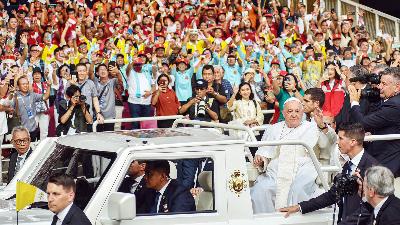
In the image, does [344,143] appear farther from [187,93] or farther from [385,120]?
[187,93]

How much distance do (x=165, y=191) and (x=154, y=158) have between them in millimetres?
347

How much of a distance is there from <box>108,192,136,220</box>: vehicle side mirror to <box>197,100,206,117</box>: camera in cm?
650

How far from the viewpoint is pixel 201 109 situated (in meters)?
13.6

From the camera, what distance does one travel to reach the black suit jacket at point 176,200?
7.75 metres

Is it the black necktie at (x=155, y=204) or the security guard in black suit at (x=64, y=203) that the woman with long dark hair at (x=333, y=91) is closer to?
the black necktie at (x=155, y=204)

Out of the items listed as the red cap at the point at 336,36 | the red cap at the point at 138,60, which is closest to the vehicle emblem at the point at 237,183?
the red cap at the point at 138,60

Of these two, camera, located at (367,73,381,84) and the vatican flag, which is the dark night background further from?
the vatican flag

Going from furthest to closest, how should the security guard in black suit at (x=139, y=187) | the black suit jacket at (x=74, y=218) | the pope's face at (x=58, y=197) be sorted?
1. the security guard in black suit at (x=139, y=187)
2. the pope's face at (x=58, y=197)
3. the black suit jacket at (x=74, y=218)

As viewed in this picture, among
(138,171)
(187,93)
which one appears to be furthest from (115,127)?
(138,171)

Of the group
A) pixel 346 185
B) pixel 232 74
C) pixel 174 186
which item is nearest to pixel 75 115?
pixel 232 74

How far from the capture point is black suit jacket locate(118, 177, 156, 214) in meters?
7.63

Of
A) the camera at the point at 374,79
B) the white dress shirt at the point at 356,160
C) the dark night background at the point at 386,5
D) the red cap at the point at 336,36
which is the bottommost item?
the white dress shirt at the point at 356,160

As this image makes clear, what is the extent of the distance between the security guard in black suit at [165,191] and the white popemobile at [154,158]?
93 millimetres

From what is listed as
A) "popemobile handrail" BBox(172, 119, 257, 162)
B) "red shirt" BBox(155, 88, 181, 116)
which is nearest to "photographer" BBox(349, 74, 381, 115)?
"popemobile handrail" BBox(172, 119, 257, 162)
